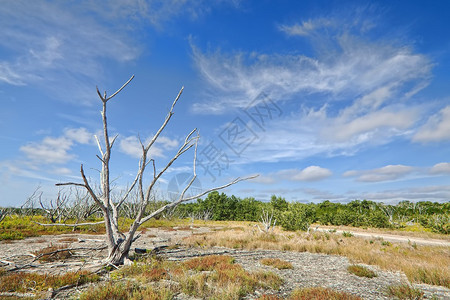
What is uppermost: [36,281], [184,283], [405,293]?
[36,281]

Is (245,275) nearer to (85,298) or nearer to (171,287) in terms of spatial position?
(171,287)

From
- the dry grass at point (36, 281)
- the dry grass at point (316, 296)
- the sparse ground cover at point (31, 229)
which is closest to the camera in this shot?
the dry grass at point (316, 296)

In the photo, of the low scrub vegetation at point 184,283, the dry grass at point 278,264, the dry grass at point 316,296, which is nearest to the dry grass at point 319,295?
the dry grass at point 316,296

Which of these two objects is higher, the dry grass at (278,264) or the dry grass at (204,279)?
the dry grass at (204,279)

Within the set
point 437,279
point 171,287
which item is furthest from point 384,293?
point 171,287

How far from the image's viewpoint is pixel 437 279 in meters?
9.65

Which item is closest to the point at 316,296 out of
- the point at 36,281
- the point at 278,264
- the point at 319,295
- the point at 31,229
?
the point at 319,295

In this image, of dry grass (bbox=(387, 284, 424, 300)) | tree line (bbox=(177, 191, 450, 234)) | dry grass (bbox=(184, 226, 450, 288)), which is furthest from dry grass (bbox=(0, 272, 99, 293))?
tree line (bbox=(177, 191, 450, 234))

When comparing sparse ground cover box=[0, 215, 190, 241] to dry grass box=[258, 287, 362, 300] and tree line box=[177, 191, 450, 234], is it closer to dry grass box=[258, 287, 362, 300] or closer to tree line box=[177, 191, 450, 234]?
dry grass box=[258, 287, 362, 300]

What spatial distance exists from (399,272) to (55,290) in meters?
15.3

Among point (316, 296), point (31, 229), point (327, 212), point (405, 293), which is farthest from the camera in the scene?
point (327, 212)

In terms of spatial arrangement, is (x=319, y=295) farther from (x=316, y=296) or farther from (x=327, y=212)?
(x=327, y=212)

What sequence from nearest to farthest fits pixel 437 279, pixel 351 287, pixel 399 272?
1. pixel 351 287
2. pixel 437 279
3. pixel 399 272

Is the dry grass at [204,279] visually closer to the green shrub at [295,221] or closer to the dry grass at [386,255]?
the dry grass at [386,255]
